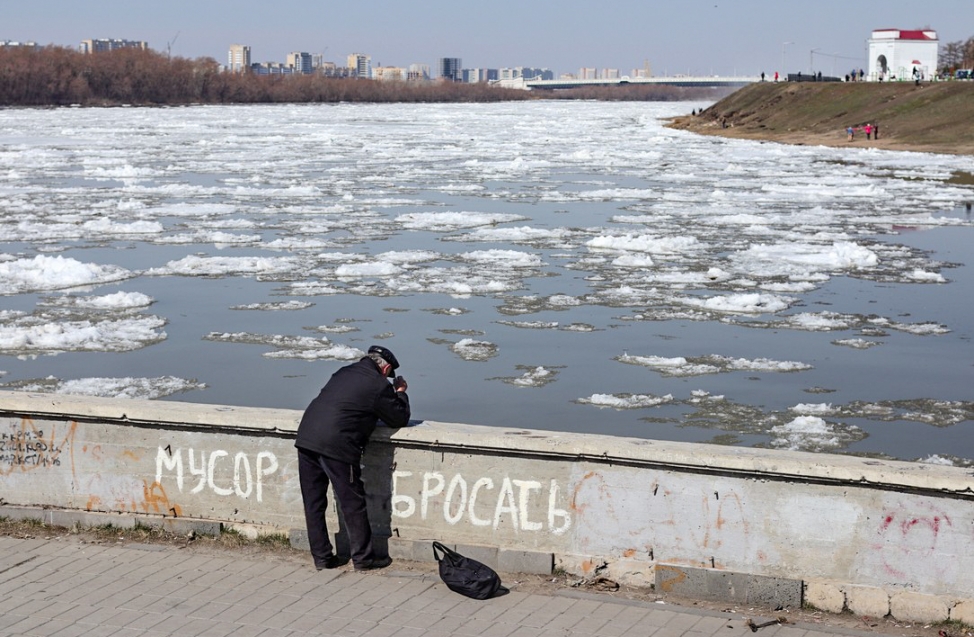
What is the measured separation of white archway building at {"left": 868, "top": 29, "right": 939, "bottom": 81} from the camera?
10594 centimetres

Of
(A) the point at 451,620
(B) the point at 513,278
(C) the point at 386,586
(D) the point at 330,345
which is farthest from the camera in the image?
(B) the point at 513,278

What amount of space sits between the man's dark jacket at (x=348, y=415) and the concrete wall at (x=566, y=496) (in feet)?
0.57

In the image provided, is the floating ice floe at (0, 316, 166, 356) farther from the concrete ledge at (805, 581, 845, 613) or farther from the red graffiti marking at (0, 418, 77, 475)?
the concrete ledge at (805, 581, 845, 613)

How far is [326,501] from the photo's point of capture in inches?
306

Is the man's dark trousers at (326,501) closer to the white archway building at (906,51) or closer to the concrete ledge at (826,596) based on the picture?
→ the concrete ledge at (826,596)

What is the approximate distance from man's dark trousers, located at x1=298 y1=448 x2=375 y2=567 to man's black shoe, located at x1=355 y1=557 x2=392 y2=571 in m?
0.02

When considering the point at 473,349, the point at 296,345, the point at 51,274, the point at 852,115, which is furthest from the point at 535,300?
the point at 852,115

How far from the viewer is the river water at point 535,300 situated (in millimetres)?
13359

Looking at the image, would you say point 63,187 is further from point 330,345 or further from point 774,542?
point 774,542

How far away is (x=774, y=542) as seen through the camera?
707 cm

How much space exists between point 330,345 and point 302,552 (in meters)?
8.11

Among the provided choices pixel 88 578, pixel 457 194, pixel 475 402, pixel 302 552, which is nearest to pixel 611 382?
pixel 475 402

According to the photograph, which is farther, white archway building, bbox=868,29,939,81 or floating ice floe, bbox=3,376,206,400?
white archway building, bbox=868,29,939,81

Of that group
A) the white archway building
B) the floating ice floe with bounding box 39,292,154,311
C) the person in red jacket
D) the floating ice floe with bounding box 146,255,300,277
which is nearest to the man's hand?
the person in red jacket
